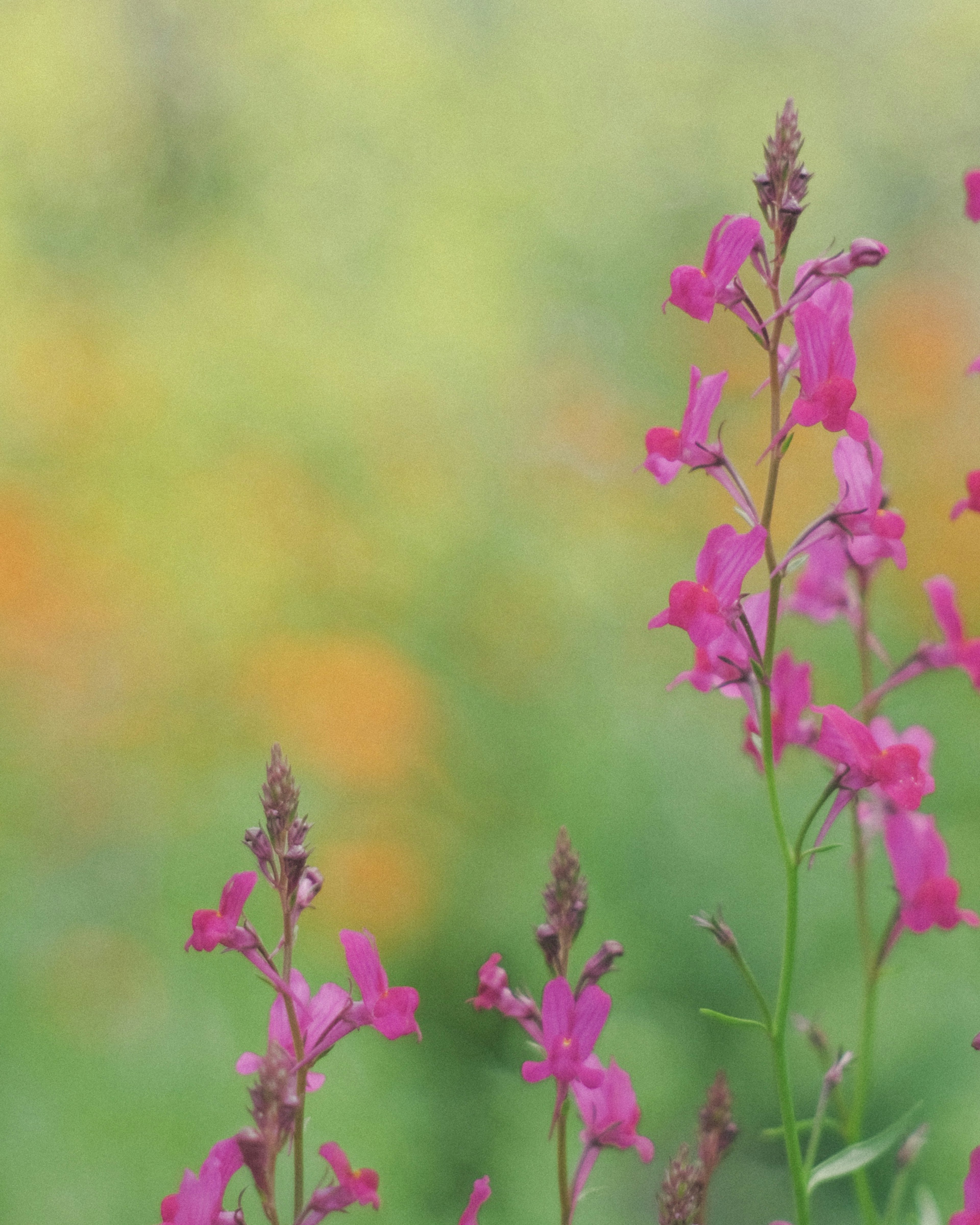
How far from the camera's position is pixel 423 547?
7.91 feet

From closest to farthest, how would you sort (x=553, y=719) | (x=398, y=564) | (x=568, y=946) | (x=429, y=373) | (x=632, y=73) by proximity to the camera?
(x=568, y=946), (x=553, y=719), (x=398, y=564), (x=429, y=373), (x=632, y=73)

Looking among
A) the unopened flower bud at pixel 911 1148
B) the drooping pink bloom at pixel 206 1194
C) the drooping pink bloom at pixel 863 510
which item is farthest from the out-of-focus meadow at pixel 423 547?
the drooping pink bloom at pixel 206 1194

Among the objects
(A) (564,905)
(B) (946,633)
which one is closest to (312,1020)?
(A) (564,905)

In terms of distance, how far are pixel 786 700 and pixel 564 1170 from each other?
273 millimetres

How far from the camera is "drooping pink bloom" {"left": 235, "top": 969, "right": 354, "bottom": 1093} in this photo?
0.54 meters

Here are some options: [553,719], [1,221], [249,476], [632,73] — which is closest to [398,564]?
[249,476]

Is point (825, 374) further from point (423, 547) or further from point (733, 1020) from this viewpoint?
point (423, 547)

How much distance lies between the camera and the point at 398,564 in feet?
8.00

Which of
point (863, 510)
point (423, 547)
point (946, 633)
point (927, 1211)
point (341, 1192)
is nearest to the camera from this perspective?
point (341, 1192)

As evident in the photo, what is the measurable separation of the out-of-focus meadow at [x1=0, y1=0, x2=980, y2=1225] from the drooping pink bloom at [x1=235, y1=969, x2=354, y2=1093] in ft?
2.56

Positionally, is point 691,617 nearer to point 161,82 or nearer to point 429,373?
point 429,373

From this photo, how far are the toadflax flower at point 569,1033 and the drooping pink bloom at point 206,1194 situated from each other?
12cm

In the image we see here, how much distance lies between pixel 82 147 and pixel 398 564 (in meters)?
2.29

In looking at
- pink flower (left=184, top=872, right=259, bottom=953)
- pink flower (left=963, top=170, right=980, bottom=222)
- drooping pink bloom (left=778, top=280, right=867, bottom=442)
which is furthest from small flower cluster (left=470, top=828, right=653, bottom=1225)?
pink flower (left=963, top=170, right=980, bottom=222)
